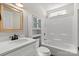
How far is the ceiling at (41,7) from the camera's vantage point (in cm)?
220

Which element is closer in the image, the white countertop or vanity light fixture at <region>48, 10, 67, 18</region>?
the white countertop

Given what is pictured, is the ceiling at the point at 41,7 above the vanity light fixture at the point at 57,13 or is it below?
→ above

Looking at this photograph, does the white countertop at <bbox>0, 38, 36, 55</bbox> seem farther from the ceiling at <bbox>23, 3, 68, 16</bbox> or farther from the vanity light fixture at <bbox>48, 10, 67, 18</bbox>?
the vanity light fixture at <bbox>48, 10, 67, 18</bbox>

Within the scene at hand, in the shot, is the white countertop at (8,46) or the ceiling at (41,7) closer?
the white countertop at (8,46)

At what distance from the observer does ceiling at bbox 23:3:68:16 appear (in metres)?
2.20

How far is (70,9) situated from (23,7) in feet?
4.33

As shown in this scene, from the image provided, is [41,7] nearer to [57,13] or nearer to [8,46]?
[57,13]

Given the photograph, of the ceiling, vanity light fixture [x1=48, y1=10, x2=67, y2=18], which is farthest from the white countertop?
vanity light fixture [x1=48, y1=10, x2=67, y2=18]

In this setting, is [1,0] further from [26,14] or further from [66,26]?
[66,26]

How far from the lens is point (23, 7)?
203cm

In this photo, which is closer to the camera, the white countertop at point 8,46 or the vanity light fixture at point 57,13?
the white countertop at point 8,46

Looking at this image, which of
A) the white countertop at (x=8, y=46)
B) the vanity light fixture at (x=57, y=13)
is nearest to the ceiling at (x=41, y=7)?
the vanity light fixture at (x=57, y=13)

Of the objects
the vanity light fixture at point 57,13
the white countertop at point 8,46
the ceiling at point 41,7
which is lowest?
the white countertop at point 8,46

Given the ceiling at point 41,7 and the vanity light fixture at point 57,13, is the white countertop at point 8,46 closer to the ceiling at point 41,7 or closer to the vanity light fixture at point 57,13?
the ceiling at point 41,7
